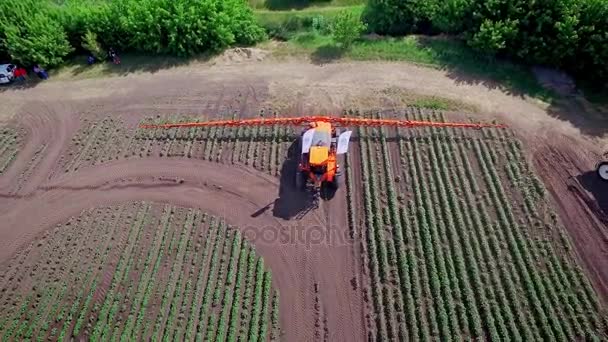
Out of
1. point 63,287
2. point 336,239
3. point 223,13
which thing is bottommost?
point 63,287

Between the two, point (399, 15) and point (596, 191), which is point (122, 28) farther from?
point (596, 191)

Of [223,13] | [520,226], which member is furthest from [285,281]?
[223,13]

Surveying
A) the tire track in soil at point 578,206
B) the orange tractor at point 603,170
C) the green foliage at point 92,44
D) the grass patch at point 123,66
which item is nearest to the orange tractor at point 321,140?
the tire track in soil at point 578,206

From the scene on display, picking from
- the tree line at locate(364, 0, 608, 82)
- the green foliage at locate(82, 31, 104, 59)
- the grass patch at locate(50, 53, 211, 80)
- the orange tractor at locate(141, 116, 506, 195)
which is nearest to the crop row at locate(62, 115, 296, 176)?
the orange tractor at locate(141, 116, 506, 195)

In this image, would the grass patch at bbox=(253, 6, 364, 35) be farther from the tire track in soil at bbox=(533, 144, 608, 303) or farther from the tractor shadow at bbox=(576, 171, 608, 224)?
the tractor shadow at bbox=(576, 171, 608, 224)

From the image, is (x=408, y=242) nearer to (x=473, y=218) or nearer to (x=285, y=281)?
(x=473, y=218)
